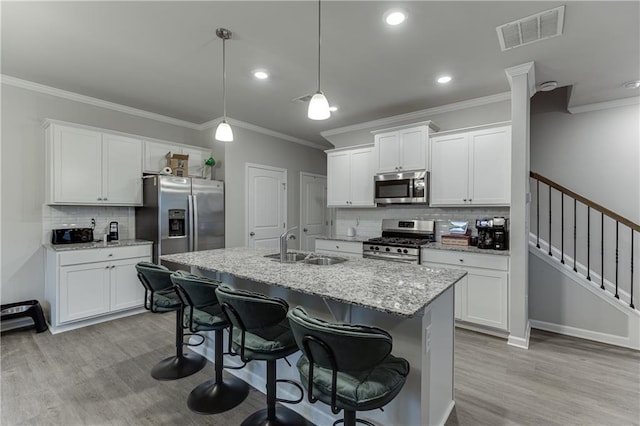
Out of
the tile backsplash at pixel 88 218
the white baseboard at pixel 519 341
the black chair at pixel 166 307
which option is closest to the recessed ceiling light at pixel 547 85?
the white baseboard at pixel 519 341

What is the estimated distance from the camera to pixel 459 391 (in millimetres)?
2311

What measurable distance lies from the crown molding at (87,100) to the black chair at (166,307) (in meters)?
2.83

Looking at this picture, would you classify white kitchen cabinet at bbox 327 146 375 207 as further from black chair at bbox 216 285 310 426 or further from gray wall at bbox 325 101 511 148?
black chair at bbox 216 285 310 426

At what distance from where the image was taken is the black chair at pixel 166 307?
2344 millimetres

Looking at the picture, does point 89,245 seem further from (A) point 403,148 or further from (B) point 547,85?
(B) point 547,85

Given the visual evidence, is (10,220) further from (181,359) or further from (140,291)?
(181,359)

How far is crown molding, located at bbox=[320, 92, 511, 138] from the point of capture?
3.77 metres

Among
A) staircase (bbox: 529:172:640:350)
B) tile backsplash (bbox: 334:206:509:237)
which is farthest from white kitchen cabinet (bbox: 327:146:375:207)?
staircase (bbox: 529:172:640:350)

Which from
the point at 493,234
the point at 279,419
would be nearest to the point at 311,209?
the point at 493,234

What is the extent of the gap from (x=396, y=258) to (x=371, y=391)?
2.69m

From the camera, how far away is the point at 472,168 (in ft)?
12.0

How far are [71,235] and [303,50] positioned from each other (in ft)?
11.4

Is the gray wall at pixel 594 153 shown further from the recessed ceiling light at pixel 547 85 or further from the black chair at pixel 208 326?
the black chair at pixel 208 326

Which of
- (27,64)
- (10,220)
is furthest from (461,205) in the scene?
(10,220)
